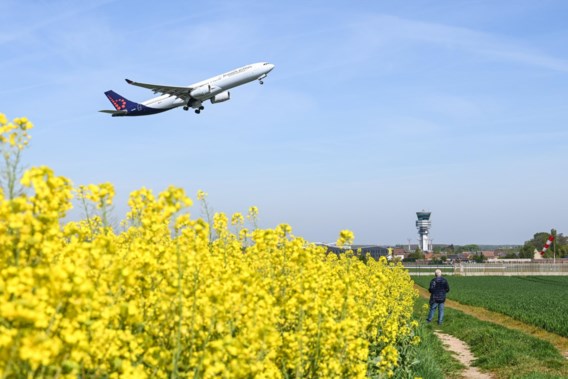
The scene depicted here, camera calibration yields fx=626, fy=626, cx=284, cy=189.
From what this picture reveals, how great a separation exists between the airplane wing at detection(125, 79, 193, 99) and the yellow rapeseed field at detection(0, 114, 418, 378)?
116 ft

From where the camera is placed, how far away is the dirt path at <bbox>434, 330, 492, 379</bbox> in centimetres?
1477

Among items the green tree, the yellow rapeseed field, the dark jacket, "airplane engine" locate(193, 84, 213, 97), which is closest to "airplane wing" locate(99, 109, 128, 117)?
"airplane engine" locate(193, 84, 213, 97)

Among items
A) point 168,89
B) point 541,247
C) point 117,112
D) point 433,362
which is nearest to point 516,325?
point 433,362

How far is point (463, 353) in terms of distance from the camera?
17.7 m

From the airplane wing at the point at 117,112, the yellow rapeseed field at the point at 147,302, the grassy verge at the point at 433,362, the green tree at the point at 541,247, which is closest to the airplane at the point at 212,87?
the airplane wing at the point at 117,112

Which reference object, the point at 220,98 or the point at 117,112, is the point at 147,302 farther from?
the point at 117,112

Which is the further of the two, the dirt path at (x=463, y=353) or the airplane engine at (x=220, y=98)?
the airplane engine at (x=220, y=98)

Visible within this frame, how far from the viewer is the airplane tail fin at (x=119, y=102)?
49438 millimetres

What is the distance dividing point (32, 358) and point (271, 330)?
85.0 inches

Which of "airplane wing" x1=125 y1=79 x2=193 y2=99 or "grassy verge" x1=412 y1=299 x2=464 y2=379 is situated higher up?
"airplane wing" x1=125 y1=79 x2=193 y2=99

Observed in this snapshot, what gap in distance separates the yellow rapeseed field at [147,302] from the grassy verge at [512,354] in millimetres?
9196

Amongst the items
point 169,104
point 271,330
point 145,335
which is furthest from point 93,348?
point 169,104

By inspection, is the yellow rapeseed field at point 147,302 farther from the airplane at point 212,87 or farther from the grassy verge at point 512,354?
the airplane at point 212,87

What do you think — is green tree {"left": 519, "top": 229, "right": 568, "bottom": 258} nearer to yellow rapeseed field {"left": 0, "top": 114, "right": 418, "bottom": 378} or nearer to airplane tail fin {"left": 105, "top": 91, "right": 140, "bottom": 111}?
airplane tail fin {"left": 105, "top": 91, "right": 140, "bottom": 111}
